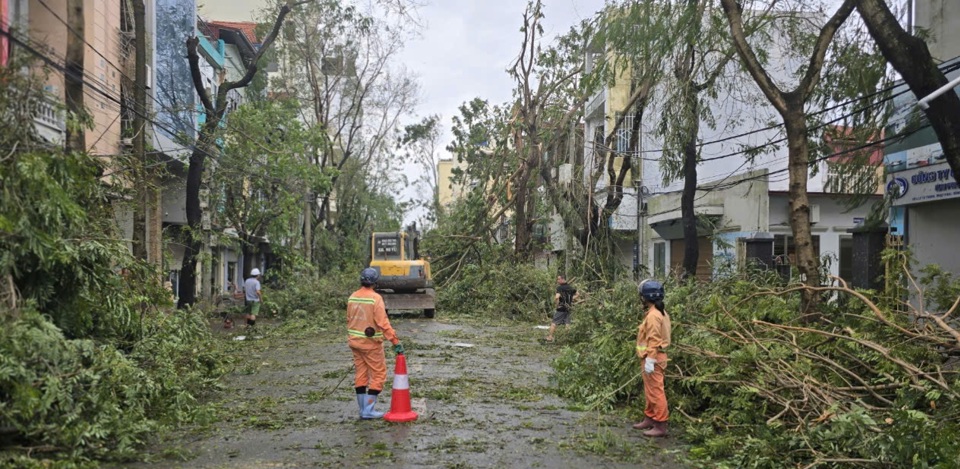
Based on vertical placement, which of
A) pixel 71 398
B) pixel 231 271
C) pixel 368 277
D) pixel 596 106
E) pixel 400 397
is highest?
pixel 596 106

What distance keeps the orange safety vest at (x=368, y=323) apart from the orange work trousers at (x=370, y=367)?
0.21 feet

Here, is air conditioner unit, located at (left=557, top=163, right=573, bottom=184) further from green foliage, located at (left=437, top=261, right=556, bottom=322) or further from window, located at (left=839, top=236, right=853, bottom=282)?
window, located at (left=839, top=236, right=853, bottom=282)

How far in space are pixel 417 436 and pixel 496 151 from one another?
2480cm

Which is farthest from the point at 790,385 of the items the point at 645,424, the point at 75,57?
the point at 75,57

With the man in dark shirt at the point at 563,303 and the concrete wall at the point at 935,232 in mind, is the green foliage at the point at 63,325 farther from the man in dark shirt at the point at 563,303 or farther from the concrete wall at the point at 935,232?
the concrete wall at the point at 935,232

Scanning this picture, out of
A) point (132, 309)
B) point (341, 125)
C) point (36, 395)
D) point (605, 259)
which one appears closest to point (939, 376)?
point (36, 395)

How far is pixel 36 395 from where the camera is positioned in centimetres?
646

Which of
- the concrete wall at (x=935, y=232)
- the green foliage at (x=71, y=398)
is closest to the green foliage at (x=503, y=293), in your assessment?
the concrete wall at (x=935, y=232)

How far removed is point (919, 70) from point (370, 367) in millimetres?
7106

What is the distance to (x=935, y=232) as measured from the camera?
15266mm

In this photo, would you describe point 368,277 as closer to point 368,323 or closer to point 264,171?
point 368,323

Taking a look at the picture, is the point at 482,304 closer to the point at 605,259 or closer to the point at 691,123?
the point at 605,259

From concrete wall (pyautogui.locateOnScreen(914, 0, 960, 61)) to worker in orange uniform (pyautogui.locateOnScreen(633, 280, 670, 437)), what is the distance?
8.35m

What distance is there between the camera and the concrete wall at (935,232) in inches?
590
